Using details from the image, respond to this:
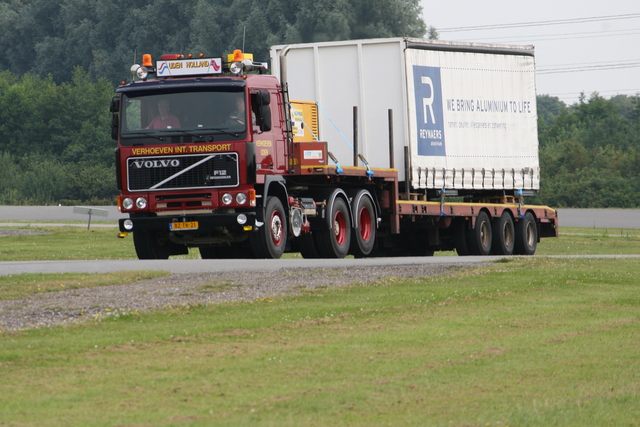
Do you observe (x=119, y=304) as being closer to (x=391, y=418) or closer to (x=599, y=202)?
(x=391, y=418)

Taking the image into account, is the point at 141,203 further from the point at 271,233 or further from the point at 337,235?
the point at 337,235

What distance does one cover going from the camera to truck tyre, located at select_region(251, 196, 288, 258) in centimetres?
1916

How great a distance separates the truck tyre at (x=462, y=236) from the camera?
2514cm

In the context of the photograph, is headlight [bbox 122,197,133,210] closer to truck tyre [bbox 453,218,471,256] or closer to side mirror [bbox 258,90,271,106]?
side mirror [bbox 258,90,271,106]

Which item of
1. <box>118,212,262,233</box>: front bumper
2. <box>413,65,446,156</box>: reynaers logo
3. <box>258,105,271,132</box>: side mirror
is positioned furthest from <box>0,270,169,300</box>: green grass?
<box>413,65,446,156</box>: reynaers logo

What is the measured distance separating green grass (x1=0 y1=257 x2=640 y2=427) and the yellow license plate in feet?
18.5

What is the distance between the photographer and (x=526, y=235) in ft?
87.5

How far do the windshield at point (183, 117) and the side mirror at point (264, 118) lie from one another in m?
0.27

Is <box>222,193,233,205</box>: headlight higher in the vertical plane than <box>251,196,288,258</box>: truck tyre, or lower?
higher

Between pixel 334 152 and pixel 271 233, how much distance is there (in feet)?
11.7

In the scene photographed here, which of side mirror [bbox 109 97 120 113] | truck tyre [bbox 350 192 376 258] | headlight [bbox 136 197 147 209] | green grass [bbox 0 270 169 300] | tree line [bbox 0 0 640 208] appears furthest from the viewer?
tree line [bbox 0 0 640 208]

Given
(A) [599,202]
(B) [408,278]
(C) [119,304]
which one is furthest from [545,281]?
(A) [599,202]

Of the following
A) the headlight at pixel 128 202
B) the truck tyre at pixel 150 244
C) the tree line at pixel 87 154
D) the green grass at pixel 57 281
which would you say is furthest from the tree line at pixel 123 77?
the green grass at pixel 57 281

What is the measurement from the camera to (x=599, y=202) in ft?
203
